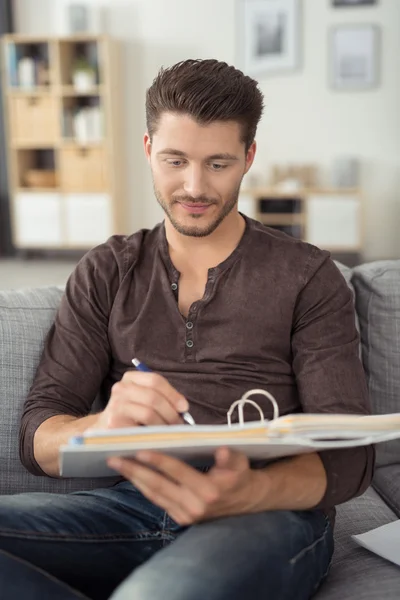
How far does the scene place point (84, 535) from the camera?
45.9 inches

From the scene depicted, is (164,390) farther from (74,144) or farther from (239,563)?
(74,144)

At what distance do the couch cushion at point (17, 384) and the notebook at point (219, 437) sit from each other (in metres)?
0.49

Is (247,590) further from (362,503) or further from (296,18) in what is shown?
(296,18)

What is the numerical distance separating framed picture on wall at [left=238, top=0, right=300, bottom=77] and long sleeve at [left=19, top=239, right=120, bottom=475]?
5182 mm

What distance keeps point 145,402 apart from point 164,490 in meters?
0.12

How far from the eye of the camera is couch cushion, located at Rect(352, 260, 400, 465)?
1.62 m

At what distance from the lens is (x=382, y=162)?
20.5ft

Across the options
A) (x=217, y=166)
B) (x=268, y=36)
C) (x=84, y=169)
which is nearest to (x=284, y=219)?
(x=268, y=36)

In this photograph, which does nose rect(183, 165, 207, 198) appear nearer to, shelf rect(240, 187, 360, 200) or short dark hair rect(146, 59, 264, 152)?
short dark hair rect(146, 59, 264, 152)

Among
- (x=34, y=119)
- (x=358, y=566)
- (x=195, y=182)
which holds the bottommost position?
(x=358, y=566)

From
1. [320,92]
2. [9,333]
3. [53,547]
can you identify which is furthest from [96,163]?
[53,547]

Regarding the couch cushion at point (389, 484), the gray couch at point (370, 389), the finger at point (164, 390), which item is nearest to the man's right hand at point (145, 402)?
the finger at point (164, 390)

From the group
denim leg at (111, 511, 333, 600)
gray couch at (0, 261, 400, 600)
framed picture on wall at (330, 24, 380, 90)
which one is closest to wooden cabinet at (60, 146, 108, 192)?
framed picture on wall at (330, 24, 380, 90)

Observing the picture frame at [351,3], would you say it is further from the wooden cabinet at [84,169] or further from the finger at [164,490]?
the finger at [164,490]
